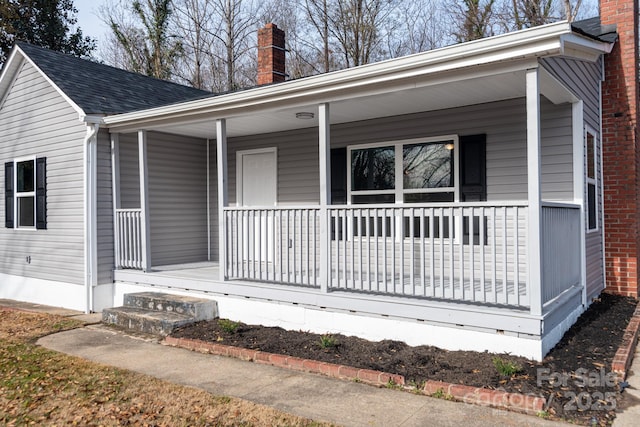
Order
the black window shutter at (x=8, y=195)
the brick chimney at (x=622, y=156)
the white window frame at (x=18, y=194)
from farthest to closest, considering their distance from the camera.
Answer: the black window shutter at (x=8, y=195) < the white window frame at (x=18, y=194) < the brick chimney at (x=622, y=156)

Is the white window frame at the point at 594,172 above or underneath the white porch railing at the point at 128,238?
above

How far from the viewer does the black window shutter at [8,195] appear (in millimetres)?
9086

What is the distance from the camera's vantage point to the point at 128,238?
7.73 m

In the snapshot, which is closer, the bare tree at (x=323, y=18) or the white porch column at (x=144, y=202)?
the white porch column at (x=144, y=202)

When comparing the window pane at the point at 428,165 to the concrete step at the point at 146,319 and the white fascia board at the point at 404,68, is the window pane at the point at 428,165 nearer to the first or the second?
the white fascia board at the point at 404,68

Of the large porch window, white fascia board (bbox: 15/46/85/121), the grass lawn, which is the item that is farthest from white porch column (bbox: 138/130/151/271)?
the large porch window

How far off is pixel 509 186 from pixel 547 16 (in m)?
12.5

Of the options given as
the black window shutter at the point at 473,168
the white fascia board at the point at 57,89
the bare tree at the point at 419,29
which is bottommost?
the black window shutter at the point at 473,168

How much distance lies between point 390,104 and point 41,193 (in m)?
6.19

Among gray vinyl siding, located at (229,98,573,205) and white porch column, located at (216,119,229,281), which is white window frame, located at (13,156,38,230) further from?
gray vinyl siding, located at (229,98,573,205)

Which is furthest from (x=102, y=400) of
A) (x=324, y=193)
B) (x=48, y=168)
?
(x=48, y=168)

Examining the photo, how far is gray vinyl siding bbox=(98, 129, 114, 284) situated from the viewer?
7656 mm

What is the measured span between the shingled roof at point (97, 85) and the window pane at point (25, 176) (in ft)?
5.57

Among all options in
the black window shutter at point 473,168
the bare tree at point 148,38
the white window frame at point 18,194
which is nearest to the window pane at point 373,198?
the black window shutter at point 473,168
